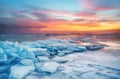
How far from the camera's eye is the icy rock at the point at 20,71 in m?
1.05

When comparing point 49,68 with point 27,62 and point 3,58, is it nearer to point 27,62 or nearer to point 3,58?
point 27,62

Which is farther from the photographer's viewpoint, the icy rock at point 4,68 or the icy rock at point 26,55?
the icy rock at point 26,55

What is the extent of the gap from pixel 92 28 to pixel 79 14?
1.12ft

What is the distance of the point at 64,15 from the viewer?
2.01m

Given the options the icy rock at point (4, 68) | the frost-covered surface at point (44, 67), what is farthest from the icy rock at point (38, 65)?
the icy rock at point (4, 68)

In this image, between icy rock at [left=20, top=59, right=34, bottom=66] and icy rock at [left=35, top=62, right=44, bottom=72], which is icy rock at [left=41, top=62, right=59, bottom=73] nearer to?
icy rock at [left=35, top=62, right=44, bottom=72]

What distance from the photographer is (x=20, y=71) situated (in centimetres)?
113

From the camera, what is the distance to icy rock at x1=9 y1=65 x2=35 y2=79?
3.46 ft

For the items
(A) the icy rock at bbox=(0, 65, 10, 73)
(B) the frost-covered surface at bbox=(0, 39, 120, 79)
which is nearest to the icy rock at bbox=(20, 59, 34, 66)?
(B) the frost-covered surface at bbox=(0, 39, 120, 79)

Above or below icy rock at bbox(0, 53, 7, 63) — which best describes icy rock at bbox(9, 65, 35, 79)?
below

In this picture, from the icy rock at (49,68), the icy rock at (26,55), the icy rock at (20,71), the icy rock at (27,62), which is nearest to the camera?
the icy rock at (20,71)

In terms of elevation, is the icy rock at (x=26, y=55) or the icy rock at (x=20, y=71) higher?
the icy rock at (x=26, y=55)

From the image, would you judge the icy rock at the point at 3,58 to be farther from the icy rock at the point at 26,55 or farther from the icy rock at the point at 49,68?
the icy rock at the point at 49,68

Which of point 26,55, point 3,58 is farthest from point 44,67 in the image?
point 3,58
